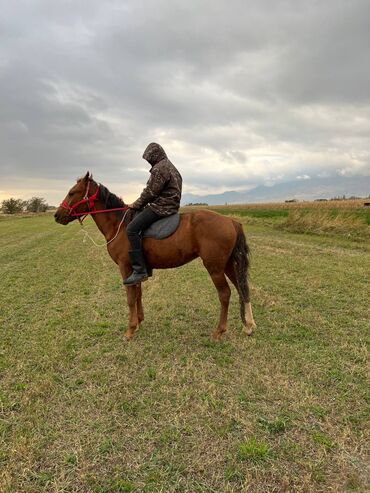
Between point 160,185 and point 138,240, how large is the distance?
1.03 meters

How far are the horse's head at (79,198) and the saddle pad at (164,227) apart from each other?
1314 millimetres

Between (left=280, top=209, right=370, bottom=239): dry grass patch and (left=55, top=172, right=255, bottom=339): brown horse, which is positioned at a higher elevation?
(left=55, top=172, right=255, bottom=339): brown horse

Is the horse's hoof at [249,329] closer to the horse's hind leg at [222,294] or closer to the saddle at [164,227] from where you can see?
the horse's hind leg at [222,294]

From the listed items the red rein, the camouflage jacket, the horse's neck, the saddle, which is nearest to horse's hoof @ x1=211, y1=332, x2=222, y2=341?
the saddle

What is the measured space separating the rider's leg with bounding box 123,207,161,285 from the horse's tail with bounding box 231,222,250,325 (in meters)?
1.44

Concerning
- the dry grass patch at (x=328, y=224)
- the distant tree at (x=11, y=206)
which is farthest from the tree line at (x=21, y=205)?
the dry grass patch at (x=328, y=224)

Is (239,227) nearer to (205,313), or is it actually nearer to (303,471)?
(205,313)

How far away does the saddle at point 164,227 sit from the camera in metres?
5.84

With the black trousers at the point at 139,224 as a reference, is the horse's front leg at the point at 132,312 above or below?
below

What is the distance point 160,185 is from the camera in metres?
5.64

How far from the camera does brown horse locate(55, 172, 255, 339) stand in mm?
5719

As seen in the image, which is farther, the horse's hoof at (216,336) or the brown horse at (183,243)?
the horse's hoof at (216,336)

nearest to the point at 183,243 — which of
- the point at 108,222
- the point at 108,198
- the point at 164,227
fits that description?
the point at 164,227

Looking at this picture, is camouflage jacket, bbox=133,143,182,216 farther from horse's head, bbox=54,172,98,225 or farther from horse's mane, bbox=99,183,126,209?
horse's head, bbox=54,172,98,225
